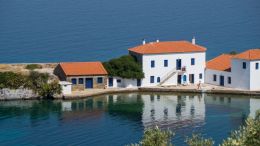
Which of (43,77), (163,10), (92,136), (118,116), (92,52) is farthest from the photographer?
(163,10)

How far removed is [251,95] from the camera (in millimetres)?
62875

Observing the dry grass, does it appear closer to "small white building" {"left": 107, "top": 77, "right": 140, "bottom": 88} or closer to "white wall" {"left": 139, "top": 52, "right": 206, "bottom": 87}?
"small white building" {"left": 107, "top": 77, "right": 140, "bottom": 88}

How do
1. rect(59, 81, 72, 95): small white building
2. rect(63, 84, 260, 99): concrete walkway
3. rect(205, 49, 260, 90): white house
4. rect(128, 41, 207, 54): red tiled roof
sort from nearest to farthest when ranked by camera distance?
rect(59, 81, 72, 95): small white building < rect(63, 84, 260, 99): concrete walkway < rect(205, 49, 260, 90): white house < rect(128, 41, 207, 54): red tiled roof

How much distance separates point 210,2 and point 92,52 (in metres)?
47.6

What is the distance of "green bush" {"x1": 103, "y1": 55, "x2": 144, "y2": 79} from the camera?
211ft

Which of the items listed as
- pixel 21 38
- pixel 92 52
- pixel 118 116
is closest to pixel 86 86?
pixel 118 116

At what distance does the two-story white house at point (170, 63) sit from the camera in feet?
214

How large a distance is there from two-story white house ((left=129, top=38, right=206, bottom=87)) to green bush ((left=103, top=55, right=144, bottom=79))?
2.57 ft

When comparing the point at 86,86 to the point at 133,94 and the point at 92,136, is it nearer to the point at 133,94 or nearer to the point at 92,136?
the point at 133,94

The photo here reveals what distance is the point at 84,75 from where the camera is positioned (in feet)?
209

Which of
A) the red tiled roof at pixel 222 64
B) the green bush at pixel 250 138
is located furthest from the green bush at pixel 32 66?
the green bush at pixel 250 138

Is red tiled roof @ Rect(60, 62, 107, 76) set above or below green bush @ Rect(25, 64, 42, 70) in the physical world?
below

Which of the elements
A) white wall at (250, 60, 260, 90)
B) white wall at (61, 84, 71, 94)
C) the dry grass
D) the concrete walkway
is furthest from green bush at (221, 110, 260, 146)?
the dry grass

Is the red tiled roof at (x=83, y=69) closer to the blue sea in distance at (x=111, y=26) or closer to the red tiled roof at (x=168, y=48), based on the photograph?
the red tiled roof at (x=168, y=48)
